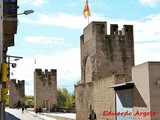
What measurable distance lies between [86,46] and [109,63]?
3709 millimetres

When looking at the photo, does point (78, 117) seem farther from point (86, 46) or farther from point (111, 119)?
point (111, 119)

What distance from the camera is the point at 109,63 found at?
38.9 metres

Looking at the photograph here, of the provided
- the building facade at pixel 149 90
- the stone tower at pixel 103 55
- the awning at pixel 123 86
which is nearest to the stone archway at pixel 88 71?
the stone tower at pixel 103 55

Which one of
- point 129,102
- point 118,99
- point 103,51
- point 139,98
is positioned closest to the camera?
point 139,98

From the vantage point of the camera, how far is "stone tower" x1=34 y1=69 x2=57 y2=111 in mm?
76750

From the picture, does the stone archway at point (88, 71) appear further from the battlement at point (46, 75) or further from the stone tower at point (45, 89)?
the battlement at point (46, 75)

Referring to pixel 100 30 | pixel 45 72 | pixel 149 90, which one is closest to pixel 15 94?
pixel 45 72

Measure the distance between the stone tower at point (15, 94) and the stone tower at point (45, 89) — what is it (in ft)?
55.2

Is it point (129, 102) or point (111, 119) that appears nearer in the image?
point (129, 102)

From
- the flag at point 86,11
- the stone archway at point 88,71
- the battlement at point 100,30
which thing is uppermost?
the flag at point 86,11

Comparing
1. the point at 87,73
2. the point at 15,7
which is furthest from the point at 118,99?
the point at 87,73

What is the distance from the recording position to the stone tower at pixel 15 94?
307 feet

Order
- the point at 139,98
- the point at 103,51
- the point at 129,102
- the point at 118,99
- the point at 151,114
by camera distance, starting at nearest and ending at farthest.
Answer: the point at 151,114 → the point at 139,98 → the point at 129,102 → the point at 118,99 → the point at 103,51

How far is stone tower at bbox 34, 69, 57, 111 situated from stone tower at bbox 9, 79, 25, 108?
16.8m
